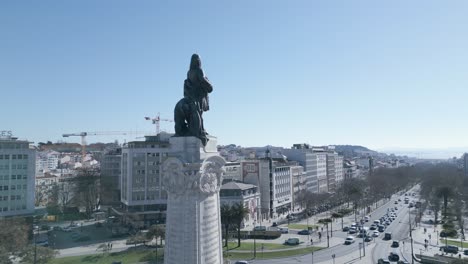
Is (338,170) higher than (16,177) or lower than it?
lower

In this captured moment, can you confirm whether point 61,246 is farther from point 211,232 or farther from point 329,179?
point 329,179

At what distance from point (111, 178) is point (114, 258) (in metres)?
46.7

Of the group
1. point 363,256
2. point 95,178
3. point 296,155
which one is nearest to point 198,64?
point 363,256

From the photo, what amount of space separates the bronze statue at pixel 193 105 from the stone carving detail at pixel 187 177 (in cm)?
143

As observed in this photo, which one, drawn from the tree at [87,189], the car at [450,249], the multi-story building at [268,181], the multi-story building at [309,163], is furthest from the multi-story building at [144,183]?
the multi-story building at [309,163]

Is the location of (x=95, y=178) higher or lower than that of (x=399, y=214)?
higher

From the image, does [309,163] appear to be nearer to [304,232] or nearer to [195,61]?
[304,232]

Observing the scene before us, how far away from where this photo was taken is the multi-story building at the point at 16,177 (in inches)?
2422

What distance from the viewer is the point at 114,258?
4750 cm

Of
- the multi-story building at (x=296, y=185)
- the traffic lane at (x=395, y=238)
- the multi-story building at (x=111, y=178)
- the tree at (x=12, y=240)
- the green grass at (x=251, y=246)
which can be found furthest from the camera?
the multi-story building at (x=296, y=185)

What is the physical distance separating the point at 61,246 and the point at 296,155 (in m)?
76.0

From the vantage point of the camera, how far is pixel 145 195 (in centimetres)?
7294

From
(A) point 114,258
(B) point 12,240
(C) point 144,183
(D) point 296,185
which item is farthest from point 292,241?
(D) point 296,185

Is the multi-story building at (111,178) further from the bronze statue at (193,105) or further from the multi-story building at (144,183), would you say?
the bronze statue at (193,105)
